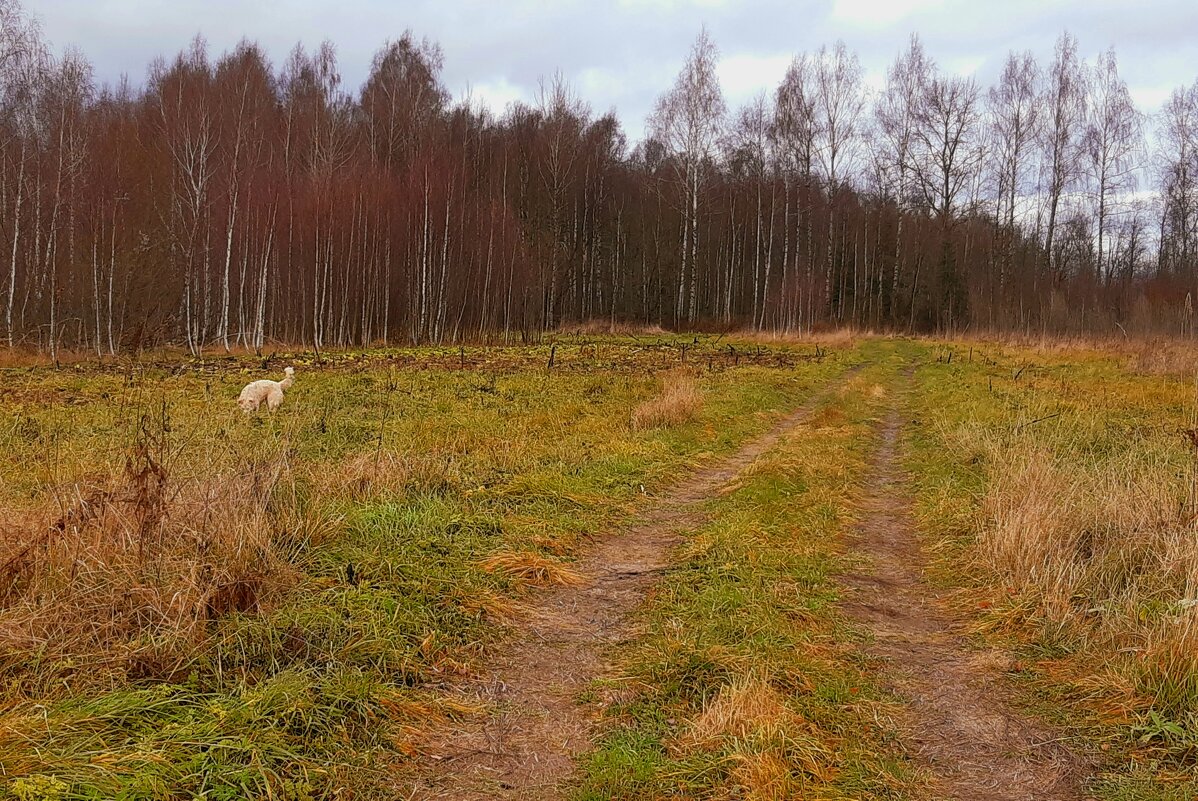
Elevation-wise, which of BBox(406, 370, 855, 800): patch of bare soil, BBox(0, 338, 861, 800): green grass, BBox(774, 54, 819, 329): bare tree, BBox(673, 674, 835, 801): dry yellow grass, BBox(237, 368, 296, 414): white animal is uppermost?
BBox(774, 54, 819, 329): bare tree

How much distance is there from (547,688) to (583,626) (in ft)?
2.52

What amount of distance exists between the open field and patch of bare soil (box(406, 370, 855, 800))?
2 centimetres

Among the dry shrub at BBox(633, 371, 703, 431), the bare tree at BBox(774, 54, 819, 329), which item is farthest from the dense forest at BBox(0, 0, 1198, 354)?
the dry shrub at BBox(633, 371, 703, 431)

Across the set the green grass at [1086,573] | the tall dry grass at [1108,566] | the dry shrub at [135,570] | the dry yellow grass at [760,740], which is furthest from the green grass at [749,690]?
the dry shrub at [135,570]

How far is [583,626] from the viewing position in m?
4.26

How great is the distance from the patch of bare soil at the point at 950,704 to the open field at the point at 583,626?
0.02m

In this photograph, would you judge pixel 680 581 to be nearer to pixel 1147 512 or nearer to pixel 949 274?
pixel 1147 512

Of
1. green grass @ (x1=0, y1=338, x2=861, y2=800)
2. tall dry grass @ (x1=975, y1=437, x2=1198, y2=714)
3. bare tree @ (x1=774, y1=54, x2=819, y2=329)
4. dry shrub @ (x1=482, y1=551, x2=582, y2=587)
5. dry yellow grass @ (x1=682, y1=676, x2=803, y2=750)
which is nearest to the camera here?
green grass @ (x1=0, y1=338, x2=861, y2=800)

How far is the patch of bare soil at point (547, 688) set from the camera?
2.78 m

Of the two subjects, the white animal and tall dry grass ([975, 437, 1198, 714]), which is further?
the white animal

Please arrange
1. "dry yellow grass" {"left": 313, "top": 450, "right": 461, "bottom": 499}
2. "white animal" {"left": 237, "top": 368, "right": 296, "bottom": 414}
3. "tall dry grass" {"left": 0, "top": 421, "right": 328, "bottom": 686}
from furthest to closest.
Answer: "white animal" {"left": 237, "top": 368, "right": 296, "bottom": 414} < "dry yellow grass" {"left": 313, "top": 450, "right": 461, "bottom": 499} < "tall dry grass" {"left": 0, "top": 421, "right": 328, "bottom": 686}

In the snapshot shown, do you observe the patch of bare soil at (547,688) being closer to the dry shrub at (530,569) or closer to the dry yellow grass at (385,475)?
the dry shrub at (530,569)

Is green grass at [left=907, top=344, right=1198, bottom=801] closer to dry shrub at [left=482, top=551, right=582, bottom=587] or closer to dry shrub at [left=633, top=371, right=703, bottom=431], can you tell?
dry shrub at [left=482, top=551, right=582, bottom=587]

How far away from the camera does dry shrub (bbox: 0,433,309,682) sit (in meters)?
3.06
